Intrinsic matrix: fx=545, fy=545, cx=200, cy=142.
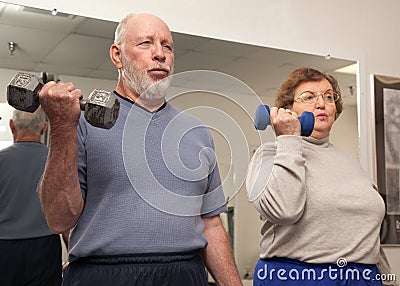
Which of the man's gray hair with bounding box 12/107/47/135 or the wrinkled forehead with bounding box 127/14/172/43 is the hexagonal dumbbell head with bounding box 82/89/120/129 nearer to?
the wrinkled forehead with bounding box 127/14/172/43

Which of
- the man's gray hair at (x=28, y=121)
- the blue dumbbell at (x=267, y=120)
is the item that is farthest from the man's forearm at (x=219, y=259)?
the man's gray hair at (x=28, y=121)

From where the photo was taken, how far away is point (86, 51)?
164 centimetres

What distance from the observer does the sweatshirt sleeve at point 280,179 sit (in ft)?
4.52

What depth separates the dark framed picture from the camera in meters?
2.14

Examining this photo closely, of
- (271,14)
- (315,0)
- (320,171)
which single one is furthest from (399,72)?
(320,171)

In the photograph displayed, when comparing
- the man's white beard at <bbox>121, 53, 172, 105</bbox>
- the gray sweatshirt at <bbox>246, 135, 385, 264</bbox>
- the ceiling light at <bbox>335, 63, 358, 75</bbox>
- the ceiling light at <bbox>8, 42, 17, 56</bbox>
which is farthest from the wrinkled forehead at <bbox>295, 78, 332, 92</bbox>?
the ceiling light at <bbox>8, 42, 17, 56</bbox>

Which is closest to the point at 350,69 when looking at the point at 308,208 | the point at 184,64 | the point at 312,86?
the point at 312,86

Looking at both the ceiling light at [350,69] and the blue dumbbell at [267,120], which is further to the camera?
the ceiling light at [350,69]

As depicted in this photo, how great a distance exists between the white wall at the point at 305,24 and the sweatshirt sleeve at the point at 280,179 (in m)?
0.58

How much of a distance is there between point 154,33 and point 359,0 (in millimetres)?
1277

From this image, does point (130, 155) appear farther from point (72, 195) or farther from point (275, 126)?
point (275, 126)

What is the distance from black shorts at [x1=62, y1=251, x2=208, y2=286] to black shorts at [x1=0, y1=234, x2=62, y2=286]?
293 millimetres

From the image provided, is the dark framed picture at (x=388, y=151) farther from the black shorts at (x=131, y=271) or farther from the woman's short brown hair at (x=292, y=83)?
the black shorts at (x=131, y=271)

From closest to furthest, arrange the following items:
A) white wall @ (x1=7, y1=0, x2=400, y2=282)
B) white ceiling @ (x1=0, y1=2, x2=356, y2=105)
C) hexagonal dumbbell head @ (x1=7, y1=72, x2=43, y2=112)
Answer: hexagonal dumbbell head @ (x1=7, y1=72, x2=43, y2=112)
white ceiling @ (x1=0, y1=2, x2=356, y2=105)
white wall @ (x1=7, y1=0, x2=400, y2=282)
